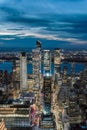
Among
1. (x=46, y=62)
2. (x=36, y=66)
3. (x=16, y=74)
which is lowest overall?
(x=16, y=74)

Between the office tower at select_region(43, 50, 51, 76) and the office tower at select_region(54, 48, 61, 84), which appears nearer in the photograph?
the office tower at select_region(43, 50, 51, 76)

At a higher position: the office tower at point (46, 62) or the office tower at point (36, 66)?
the office tower at point (46, 62)

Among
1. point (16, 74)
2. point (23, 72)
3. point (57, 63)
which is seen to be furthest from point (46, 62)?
point (23, 72)

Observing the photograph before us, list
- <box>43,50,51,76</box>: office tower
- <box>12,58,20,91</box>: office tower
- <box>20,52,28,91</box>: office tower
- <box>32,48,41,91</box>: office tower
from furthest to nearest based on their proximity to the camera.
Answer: <box>12,58,20,91</box>: office tower
<box>20,52,28,91</box>: office tower
<box>32,48,41,91</box>: office tower
<box>43,50,51,76</box>: office tower

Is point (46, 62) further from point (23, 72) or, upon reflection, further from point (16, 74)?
point (23, 72)

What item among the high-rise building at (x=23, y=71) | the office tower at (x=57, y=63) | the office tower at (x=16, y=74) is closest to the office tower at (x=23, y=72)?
the high-rise building at (x=23, y=71)

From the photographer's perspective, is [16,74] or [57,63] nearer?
[16,74]

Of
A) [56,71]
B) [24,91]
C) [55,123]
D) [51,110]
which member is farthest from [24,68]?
[55,123]

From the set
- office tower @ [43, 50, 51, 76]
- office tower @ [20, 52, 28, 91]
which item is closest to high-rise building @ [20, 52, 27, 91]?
office tower @ [20, 52, 28, 91]

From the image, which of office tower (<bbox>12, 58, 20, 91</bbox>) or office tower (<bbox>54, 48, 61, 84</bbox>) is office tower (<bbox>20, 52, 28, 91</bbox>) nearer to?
office tower (<bbox>12, 58, 20, 91</bbox>)

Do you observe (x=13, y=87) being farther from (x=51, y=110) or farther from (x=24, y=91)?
(x=51, y=110)

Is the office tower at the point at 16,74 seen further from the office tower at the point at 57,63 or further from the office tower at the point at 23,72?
the office tower at the point at 57,63
